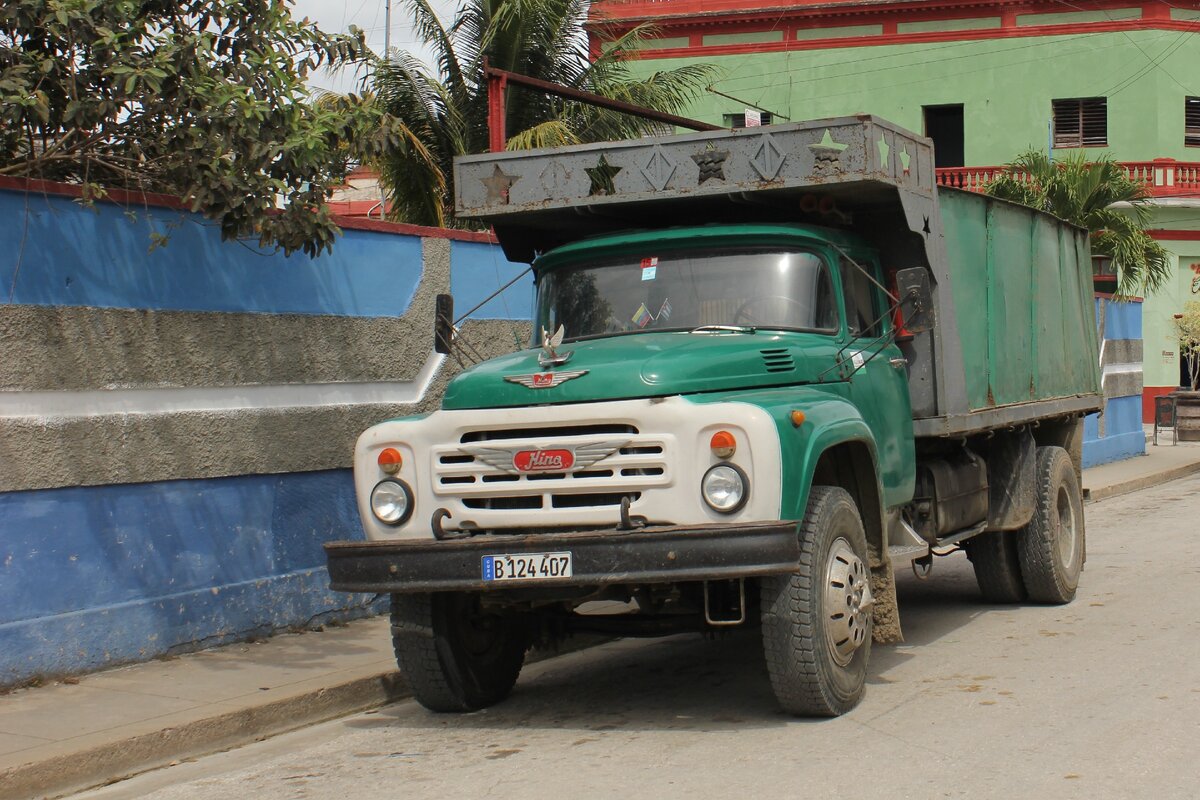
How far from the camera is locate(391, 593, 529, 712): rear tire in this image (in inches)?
283

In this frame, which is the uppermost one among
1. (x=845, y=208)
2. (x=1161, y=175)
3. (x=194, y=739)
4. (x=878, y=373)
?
(x=1161, y=175)

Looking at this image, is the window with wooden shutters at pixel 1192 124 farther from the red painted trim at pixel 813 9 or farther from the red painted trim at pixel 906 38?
the red painted trim at pixel 813 9

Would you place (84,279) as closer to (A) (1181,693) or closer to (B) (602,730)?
(B) (602,730)

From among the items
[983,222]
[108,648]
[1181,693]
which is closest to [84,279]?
[108,648]

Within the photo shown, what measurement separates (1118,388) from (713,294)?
17.5 metres

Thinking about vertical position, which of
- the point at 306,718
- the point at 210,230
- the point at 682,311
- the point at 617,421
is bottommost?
the point at 306,718

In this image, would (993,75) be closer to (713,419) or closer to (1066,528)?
(1066,528)

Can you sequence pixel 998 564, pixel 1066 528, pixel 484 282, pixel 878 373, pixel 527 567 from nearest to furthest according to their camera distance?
pixel 527 567, pixel 878 373, pixel 998 564, pixel 1066 528, pixel 484 282

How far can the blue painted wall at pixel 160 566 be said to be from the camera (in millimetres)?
7754

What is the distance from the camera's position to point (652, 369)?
6652 millimetres

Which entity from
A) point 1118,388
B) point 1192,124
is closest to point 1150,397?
point 1192,124

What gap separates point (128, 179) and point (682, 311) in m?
3.48

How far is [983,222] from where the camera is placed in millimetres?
9461

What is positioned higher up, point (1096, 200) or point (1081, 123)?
point (1081, 123)
